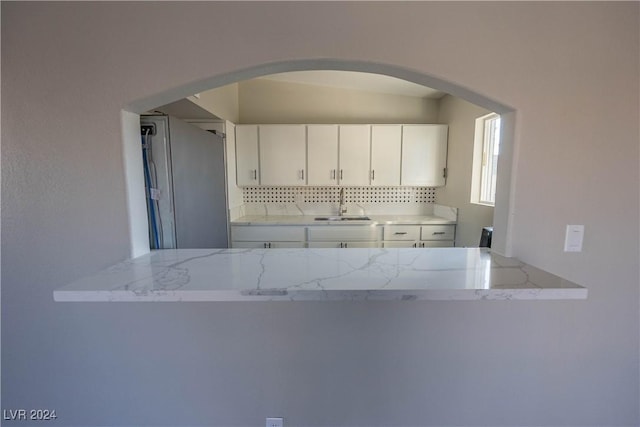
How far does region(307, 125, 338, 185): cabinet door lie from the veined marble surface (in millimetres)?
2090

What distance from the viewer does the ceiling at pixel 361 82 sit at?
2861 mm

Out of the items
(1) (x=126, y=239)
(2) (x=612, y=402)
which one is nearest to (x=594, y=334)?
(2) (x=612, y=402)

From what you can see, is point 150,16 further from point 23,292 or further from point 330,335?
point 330,335

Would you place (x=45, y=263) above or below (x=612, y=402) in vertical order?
above

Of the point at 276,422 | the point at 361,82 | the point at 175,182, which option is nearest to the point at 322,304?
the point at 276,422

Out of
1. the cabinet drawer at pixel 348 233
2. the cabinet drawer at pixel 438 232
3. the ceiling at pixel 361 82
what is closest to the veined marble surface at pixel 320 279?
the cabinet drawer at pixel 348 233

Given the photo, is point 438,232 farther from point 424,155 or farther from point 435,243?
point 424,155

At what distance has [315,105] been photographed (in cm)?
328

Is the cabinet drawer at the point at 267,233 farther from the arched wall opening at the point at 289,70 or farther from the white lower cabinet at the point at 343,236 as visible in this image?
the arched wall opening at the point at 289,70

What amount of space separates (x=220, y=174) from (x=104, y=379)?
1.60 metres

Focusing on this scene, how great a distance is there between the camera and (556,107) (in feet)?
3.26

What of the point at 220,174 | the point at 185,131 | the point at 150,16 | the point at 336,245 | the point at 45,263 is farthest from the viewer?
the point at 336,245

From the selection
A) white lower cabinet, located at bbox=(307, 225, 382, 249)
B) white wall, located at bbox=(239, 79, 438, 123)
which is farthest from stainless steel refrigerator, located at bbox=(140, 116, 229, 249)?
white wall, located at bbox=(239, 79, 438, 123)

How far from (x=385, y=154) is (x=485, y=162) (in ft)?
3.46
